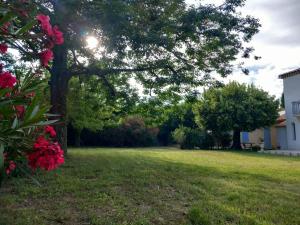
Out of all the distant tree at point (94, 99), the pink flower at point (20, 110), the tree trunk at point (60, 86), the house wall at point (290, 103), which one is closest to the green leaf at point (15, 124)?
the pink flower at point (20, 110)

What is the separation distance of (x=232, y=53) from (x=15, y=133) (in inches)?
400

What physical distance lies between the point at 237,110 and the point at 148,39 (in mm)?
20347

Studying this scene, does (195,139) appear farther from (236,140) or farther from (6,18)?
(6,18)

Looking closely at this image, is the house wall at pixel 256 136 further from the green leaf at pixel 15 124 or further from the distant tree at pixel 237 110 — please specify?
the green leaf at pixel 15 124

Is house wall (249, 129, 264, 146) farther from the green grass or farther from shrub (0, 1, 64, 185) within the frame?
shrub (0, 1, 64, 185)

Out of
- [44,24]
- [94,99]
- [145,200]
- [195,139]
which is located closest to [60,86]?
[94,99]

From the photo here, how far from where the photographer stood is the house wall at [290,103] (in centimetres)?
2716

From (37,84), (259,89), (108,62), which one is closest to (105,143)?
(259,89)

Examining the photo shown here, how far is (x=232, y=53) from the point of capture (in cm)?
1152

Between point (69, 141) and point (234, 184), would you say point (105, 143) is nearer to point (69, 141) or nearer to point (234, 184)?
point (69, 141)

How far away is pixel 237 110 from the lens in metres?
28.0

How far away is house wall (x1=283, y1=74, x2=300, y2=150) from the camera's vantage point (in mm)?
27156

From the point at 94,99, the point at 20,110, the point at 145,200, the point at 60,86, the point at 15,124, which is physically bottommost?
the point at 145,200

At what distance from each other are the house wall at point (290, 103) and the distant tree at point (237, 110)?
106cm
